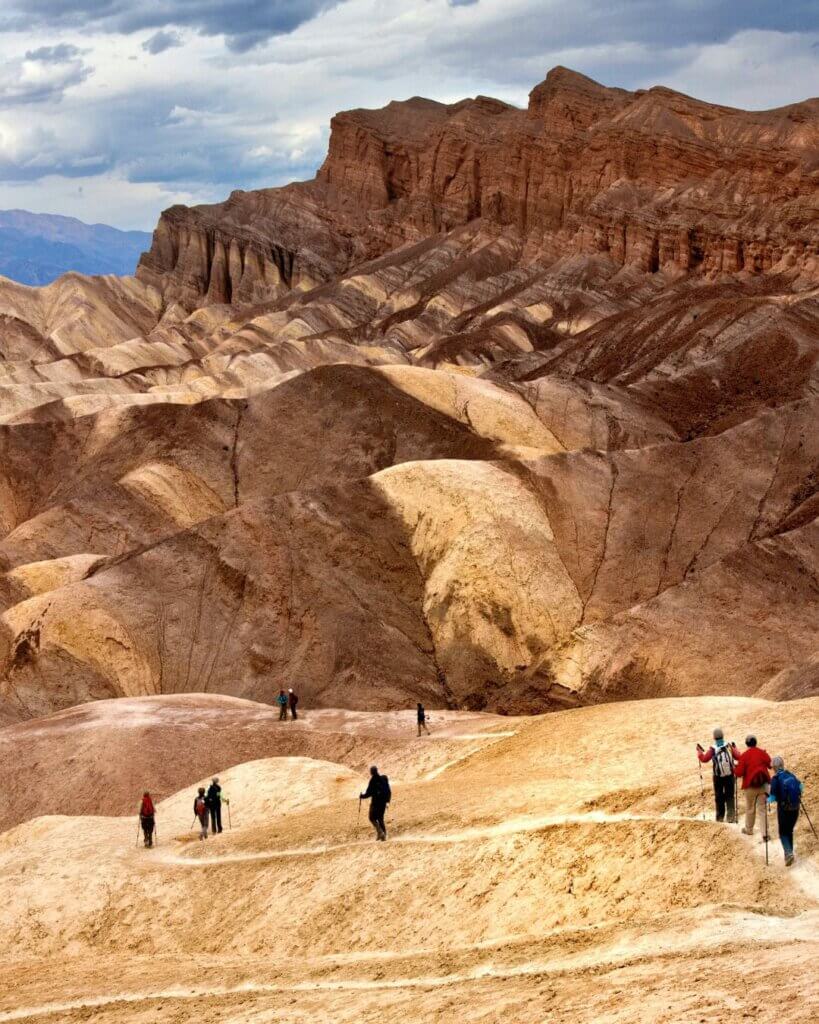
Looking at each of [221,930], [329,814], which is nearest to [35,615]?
[329,814]

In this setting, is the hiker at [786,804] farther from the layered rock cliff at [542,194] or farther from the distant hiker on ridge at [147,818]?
the layered rock cliff at [542,194]

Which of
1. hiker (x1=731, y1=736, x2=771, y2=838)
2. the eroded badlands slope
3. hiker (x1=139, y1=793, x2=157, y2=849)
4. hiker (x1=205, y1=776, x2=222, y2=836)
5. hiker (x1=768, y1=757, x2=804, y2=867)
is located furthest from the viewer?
the eroded badlands slope

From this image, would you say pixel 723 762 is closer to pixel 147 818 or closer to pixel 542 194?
pixel 147 818

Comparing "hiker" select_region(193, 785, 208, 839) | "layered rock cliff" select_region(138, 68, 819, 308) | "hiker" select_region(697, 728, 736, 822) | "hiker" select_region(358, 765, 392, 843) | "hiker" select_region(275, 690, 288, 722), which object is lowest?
"hiker" select_region(275, 690, 288, 722)

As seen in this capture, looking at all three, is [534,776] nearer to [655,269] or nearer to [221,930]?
[221,930]

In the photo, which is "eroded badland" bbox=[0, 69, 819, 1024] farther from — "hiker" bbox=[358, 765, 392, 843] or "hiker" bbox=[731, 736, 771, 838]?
"hiker" bbox=[358, 765, 392, 843]

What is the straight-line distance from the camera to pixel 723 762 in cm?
1697

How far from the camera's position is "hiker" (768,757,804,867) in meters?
15.4

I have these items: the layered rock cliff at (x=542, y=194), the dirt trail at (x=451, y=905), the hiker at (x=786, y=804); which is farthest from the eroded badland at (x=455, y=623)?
the layered rock cliff at (x=542, y=194)

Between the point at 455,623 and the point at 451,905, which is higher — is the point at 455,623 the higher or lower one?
the lower one

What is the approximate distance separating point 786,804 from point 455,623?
37341mm

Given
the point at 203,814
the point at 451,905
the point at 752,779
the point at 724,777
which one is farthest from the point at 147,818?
the point at 752,779

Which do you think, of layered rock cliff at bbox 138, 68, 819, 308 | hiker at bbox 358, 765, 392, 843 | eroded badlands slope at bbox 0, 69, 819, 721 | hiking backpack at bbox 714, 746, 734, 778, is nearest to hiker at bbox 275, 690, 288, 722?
eroded badlands slope at bbox 0, 69, 819, 721

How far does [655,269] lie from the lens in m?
124
